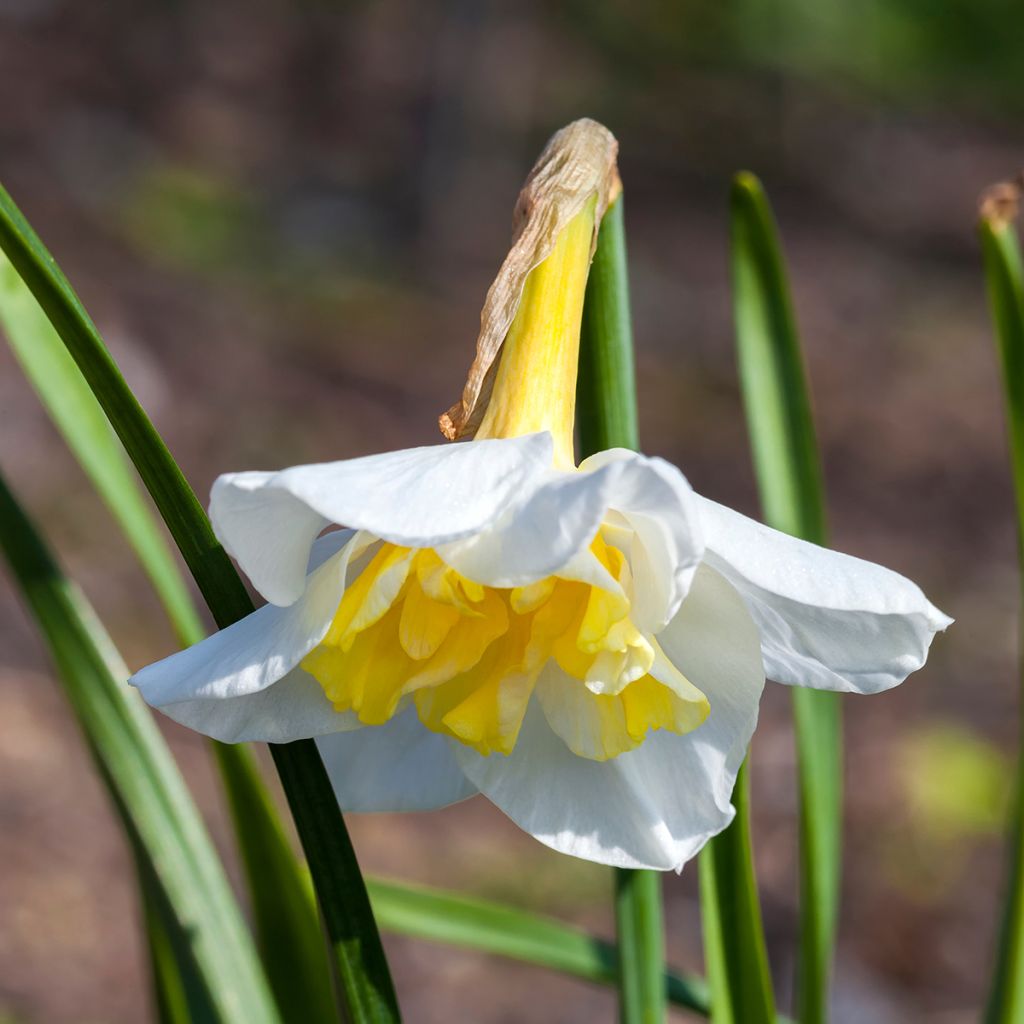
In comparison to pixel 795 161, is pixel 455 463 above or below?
below

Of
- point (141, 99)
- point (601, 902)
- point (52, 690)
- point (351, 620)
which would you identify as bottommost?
point (601, 902)

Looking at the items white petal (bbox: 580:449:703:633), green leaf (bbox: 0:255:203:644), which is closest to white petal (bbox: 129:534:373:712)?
white petal (bbox: 580:449:703:633)

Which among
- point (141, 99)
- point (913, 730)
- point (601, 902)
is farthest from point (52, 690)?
point (141, 99)

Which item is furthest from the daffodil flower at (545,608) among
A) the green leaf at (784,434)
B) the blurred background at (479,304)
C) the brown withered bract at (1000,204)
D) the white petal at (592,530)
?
the blurred background at (479,304)

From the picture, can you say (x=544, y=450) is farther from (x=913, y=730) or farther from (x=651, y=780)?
(x=913, y=730)

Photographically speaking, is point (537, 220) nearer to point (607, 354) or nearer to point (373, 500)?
point (607, 354)

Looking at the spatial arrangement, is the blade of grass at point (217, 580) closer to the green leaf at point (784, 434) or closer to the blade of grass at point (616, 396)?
the blade of grass at point (616, 396)
